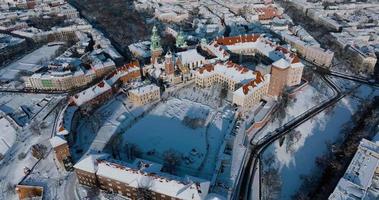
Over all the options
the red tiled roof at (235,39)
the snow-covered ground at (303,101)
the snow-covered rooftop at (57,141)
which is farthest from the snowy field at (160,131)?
the red tiled roof at (235,39)

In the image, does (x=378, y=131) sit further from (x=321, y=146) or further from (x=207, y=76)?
(x=207, y=76)

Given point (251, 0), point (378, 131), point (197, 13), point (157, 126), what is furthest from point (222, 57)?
point (251, 0)

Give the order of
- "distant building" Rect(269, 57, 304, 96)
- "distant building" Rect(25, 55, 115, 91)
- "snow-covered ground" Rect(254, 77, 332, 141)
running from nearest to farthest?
"snow-covered ground" Rect(254, 77, 332, 141) < "distant building" Rect(269, 57, 304, 96) < "distant building" Rect(25, 55, 115, 91)

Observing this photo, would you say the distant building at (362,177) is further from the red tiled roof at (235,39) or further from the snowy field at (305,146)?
the red tiled roof at (235,39)

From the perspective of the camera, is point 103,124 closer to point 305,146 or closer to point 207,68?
point 207,68

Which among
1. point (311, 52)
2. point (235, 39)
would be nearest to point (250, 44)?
point (235, 39)

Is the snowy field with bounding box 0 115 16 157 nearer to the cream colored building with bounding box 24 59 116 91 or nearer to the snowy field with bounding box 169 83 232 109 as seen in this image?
the cream colored building with bounding box 24 59 116 91

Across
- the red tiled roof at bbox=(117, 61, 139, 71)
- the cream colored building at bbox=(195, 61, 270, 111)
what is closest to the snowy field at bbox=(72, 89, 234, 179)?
the cream colored building at bbox=(195, 61, 270, 111)

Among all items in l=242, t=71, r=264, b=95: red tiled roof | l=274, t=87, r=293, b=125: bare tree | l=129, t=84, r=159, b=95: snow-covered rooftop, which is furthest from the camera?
l=129, t=84, r=159, b=95: snow-covered rooftop
